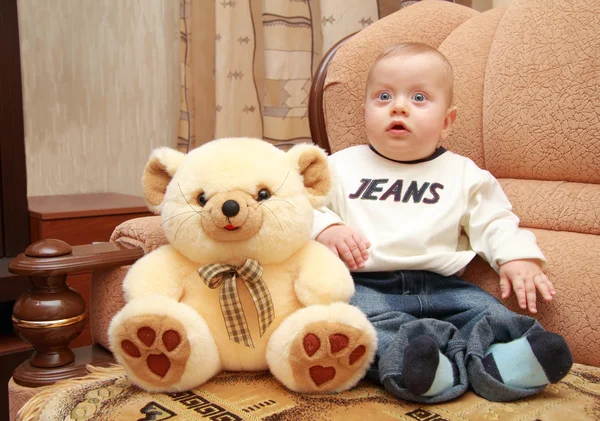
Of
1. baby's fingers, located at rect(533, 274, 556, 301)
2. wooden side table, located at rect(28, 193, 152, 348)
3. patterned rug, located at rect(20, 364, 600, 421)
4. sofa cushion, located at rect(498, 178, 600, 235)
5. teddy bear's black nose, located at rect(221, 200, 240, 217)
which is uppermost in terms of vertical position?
teddy bear's black nose, located at rect(221, 200, 240, 217)

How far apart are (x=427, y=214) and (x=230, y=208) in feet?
1.28

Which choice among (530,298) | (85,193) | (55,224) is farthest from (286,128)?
(530,298)

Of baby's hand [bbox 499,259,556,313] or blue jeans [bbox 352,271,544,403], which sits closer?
blue jeans [bbox 352,271,544,403]

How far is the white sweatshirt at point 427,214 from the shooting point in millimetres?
961

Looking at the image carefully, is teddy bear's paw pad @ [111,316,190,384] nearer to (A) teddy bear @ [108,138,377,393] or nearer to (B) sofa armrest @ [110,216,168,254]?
(A) teddy bear @ [108,138,377,393]

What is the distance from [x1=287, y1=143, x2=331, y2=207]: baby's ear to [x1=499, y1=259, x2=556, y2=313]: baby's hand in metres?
0.32

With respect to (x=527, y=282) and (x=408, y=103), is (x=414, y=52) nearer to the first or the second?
(x=408, y=103)

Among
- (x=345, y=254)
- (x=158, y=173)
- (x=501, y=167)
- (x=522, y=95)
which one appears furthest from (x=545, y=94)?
(x=158, y=173)

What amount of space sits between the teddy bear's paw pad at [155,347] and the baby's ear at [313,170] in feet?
0.91

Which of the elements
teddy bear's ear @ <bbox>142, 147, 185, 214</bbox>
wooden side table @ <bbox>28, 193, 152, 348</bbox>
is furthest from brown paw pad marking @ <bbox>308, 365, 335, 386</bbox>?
wooden side table @ <bbox>28, 193, 152, 348</bbox>

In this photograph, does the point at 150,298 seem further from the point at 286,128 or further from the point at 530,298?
the point at 286,128

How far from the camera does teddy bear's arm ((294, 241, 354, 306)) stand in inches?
31.2

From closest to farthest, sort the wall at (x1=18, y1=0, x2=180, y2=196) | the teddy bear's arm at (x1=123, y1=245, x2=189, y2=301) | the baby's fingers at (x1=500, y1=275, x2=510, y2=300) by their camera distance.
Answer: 1. the teddy bear's arm at (x1=123, y1=245, x2=189, y2=301)
2. the baby's fingers at (x1=500, y1=275, x2=510, y2=300)
3. the wall at (x1=18, y1=0, x2=180, y2=196)

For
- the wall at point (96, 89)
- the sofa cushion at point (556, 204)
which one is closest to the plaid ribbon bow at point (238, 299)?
the sofa cushion at point (556, 204)
